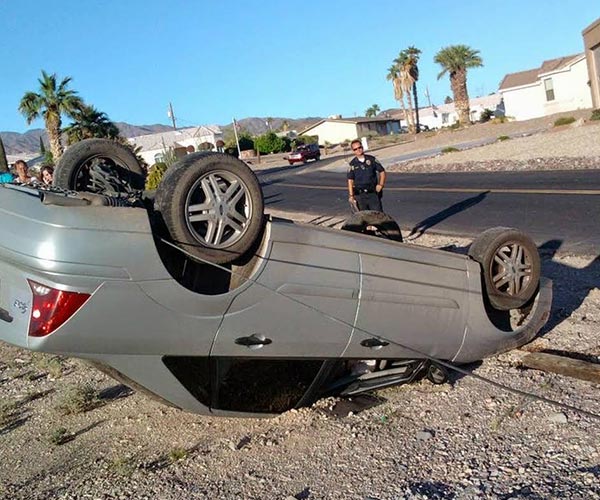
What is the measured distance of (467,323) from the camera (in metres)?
4.90

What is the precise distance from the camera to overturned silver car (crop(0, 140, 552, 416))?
11.3 ft

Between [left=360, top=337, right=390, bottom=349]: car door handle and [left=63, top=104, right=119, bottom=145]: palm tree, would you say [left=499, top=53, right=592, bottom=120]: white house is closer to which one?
[left=63, top=104, right=119, bottom=145]: palm tree

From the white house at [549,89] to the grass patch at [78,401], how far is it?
54434mm

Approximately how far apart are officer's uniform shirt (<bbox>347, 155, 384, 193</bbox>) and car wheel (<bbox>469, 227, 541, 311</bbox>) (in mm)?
5959

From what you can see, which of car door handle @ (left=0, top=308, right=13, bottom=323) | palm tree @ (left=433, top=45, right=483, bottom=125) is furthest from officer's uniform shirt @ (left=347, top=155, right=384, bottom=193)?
Result: palm tree @ (left=433, top=45, right=483, bottom=125)

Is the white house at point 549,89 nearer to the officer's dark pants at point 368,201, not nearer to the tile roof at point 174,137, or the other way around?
the officer's dark pants at point 368,201

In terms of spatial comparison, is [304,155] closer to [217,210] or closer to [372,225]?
[372,225]

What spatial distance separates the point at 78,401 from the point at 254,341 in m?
2.16

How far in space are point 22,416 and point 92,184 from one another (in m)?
2.14

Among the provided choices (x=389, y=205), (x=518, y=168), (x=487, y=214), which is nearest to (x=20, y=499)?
(x=487, y=214)

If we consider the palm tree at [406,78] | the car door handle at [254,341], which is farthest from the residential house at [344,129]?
the car door handle at [254,341]

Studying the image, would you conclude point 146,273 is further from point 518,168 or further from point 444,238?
point 518,168

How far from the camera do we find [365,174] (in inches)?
441

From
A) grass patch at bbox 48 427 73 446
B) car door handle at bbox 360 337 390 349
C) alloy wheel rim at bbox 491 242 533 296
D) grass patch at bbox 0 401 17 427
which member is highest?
alloy wheel rim at bbox 491 242 533 296
